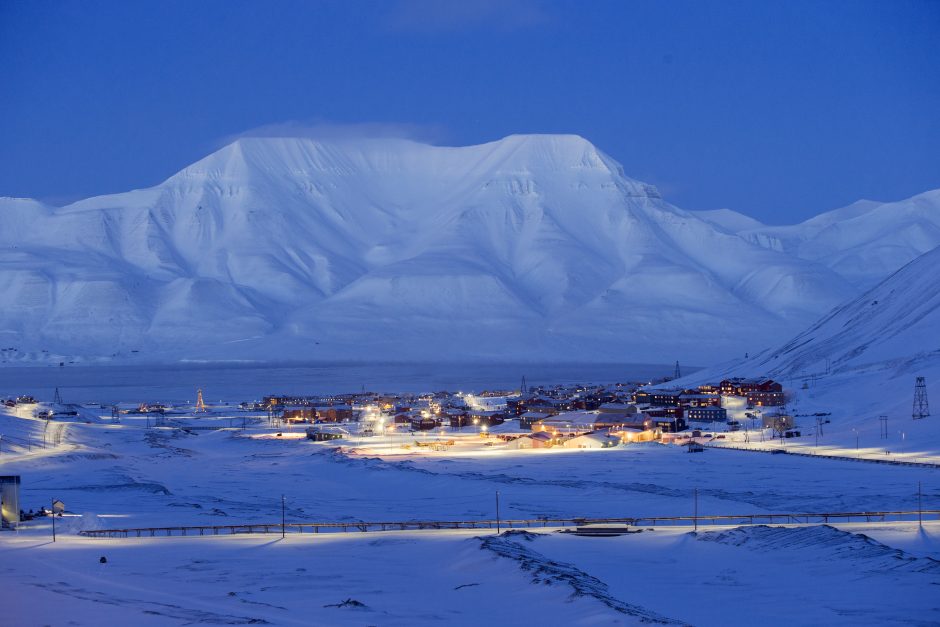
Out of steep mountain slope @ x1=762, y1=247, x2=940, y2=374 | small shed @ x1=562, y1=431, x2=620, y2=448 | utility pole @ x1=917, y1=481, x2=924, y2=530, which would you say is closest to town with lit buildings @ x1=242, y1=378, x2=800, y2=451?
small shed @ x1=562, y1=431, x2=620, y2=448

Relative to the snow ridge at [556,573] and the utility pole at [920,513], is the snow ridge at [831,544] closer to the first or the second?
the utility pole at [920,513]

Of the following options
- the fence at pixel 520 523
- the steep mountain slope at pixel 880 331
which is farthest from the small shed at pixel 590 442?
the fence at pixel 520 523

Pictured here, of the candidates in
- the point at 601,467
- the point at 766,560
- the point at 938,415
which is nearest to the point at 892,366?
the point at 938,415

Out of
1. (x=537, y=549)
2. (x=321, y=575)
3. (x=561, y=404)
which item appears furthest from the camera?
(x=561, y=404)

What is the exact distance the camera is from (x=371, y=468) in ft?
184

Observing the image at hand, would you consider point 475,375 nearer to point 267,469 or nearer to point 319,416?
point 319,416

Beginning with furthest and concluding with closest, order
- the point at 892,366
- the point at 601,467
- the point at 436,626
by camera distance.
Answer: the point at 892,366, the point at 601,467, the point at 436,626

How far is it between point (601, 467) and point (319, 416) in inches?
1776

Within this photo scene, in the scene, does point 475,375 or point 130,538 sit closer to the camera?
point 130,538

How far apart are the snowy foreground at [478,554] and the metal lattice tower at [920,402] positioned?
12.1 meters

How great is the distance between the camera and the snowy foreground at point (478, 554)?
25.5 metres

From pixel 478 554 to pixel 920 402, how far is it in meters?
40.2

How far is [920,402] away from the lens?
2520 inches

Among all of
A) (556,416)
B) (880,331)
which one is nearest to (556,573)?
(556,416)
